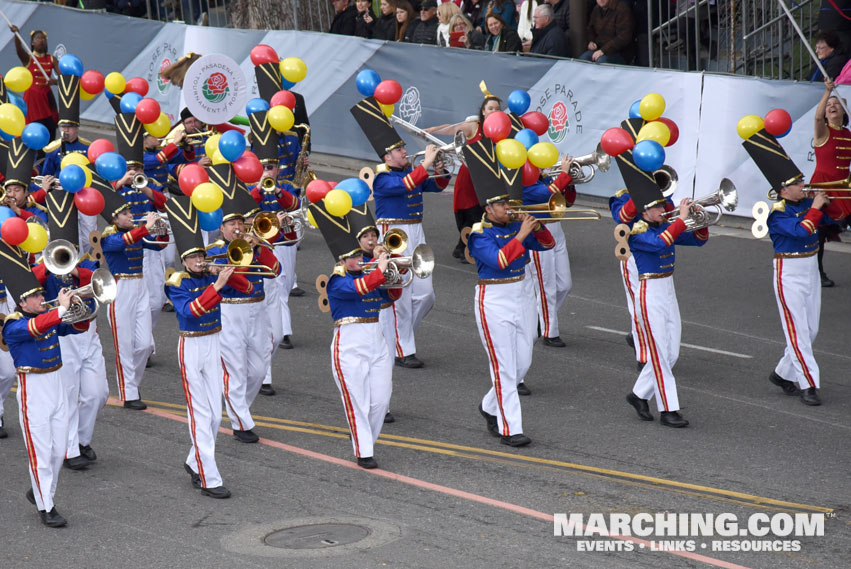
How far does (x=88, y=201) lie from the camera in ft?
33.2

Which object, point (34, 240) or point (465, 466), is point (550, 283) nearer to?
point (465, 466)

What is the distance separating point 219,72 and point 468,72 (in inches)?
271

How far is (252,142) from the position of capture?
13.3 metres

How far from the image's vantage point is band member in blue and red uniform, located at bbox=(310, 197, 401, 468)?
9500 mm

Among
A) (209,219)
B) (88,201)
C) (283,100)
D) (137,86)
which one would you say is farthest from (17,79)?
(209,219)

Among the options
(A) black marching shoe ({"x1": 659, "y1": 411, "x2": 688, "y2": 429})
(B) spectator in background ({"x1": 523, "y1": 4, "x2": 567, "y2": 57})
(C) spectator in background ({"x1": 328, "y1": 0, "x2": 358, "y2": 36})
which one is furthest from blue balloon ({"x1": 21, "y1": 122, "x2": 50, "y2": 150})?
(C) spectator in background ({"x1": 328, "y1": 0, "x2": 358, "y2": 36})

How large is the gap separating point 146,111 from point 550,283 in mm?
4650

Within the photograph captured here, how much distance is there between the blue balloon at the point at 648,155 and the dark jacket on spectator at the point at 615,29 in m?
7.83

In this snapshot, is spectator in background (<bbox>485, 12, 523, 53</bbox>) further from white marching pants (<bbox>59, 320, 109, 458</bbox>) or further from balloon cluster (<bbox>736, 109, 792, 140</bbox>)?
white marching pants (<bbox>59, 320, 109, 458</bbox>)

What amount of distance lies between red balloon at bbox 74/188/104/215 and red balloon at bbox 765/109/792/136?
236 inches

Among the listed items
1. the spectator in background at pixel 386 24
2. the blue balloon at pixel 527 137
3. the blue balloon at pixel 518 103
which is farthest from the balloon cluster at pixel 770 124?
the spectator in background at pixel 386 24

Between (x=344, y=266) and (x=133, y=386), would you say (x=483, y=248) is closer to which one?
(x=344, y=266)

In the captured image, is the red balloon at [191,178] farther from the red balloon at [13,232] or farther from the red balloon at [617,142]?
the red balloon at [617,142]

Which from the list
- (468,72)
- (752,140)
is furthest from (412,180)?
(468,72)
